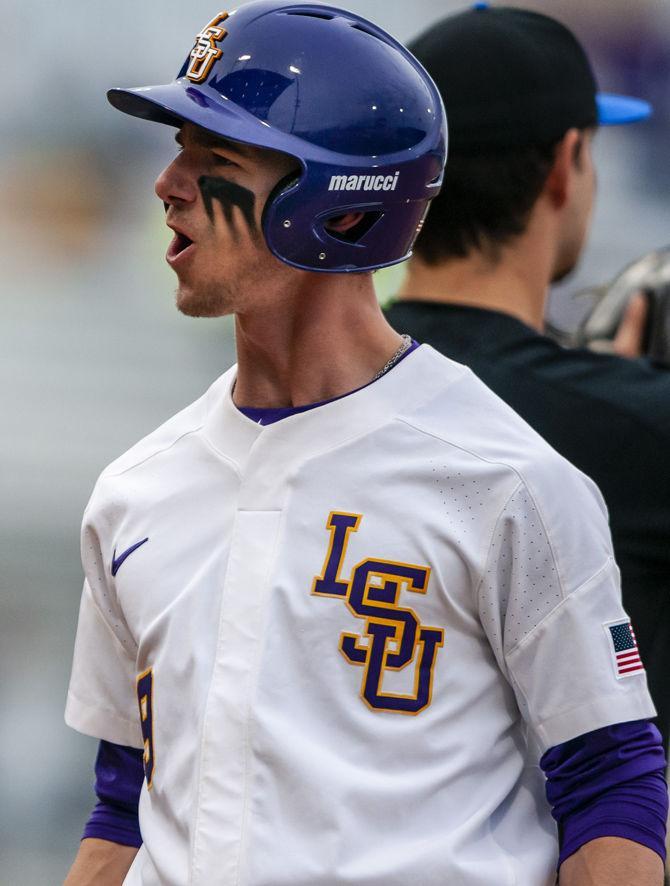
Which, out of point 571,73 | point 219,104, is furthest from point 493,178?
point 219,104

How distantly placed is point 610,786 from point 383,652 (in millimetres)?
→ 294

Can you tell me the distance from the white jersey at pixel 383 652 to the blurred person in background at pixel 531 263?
1.21ft

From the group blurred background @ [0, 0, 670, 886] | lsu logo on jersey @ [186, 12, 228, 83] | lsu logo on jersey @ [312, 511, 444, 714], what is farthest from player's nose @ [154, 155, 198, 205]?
blurred background @ [0, 0, 670, 886]

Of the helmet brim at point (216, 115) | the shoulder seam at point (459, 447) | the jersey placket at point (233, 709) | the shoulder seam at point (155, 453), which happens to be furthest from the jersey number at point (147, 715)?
the helmet brim at point (216, 115)

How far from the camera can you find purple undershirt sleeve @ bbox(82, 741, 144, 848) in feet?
6.01

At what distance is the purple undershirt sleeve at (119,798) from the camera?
1831 millimetres

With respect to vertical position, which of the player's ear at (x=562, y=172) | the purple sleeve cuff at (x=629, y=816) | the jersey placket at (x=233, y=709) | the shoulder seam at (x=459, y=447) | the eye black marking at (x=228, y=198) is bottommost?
the purple sleeve cuff at (x=629, y=816)

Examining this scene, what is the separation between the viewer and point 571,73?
2273 millimetres

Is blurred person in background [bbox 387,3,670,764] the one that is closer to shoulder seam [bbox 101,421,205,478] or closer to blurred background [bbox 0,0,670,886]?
shoulder seam [bbox 101,421,205,478]

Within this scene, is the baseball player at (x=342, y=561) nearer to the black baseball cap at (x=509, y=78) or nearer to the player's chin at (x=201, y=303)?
the player's chin at (x=201, y=303)

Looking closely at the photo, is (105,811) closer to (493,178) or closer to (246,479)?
(246,479)

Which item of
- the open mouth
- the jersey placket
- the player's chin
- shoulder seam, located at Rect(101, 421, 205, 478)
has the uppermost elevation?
the open mouth

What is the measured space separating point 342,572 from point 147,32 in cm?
658

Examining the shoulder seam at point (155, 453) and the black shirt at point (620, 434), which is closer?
the shoulder seam at point (155, 453)
